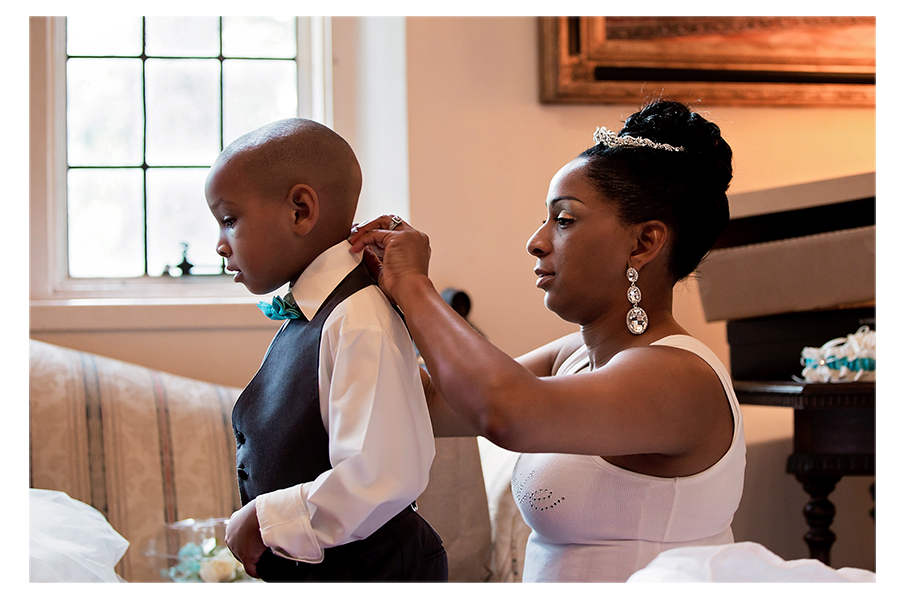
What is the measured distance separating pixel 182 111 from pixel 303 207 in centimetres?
199

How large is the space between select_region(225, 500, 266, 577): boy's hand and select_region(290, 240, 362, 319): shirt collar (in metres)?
0.23

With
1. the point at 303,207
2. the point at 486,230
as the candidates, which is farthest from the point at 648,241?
the point at 486,230

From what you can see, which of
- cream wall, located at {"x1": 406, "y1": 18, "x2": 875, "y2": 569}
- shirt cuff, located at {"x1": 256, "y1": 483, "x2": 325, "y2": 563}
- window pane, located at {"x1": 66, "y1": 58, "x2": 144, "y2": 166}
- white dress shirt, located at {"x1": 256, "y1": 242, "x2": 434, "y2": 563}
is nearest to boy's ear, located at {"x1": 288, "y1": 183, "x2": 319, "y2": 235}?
white dress shirt, located at {"x1": 256, "y1": 242, "x2": 434, "y2": 563}

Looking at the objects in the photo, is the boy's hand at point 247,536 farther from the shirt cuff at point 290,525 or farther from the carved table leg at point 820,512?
the carved table leg at point 820,512

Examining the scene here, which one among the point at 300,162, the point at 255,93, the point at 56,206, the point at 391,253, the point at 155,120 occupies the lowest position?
the point at 391,253

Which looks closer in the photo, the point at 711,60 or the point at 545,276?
the point at 545,276

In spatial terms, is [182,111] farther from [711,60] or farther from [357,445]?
[357,445]

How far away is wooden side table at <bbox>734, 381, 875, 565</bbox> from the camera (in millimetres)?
1866

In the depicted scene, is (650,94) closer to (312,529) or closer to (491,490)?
(491,490)

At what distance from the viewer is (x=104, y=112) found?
2660 millimetres

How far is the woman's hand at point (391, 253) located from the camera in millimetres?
960

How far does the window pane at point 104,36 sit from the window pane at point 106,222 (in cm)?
40

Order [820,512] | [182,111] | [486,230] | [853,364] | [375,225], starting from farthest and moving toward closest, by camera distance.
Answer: [182,111], [486,230], [820,512], [853,364], [375,225]

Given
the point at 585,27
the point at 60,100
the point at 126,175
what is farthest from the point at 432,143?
the point at 60,100
